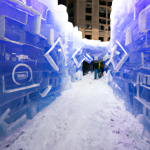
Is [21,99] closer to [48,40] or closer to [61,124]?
[61,124]

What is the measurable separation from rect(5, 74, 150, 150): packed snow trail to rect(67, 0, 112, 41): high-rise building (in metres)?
14.3

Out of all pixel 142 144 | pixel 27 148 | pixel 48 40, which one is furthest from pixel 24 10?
pixel 142 144

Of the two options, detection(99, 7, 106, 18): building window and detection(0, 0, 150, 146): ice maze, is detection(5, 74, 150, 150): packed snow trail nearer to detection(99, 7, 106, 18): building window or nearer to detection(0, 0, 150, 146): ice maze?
detection(0, 0, 150, 146): ice maze

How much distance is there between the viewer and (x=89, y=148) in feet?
5.16

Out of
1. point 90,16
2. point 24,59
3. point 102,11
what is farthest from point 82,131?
point 102,11

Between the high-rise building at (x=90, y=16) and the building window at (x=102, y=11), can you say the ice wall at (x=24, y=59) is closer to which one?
the high-rise building at (x=90, y=16)

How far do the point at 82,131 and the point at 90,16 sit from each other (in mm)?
17680

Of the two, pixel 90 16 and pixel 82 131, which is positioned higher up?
pixel 90 16

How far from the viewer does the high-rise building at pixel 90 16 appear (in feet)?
49.1

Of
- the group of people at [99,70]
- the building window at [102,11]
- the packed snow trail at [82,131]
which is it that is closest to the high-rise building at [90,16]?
the building window at [102,11]

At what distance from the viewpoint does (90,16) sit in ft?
52.2

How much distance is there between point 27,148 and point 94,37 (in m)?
16.4

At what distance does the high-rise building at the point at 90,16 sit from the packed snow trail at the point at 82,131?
14.3 meters

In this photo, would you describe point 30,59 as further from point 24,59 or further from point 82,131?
point 82,131
